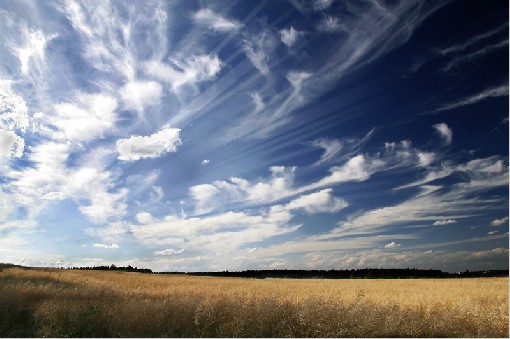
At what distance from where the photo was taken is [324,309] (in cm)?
1013

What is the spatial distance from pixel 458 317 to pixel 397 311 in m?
1.66

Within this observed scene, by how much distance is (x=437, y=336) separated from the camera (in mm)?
9391

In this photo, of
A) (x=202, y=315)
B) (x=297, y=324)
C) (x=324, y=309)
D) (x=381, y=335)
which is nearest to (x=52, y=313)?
(x=202, y=315)

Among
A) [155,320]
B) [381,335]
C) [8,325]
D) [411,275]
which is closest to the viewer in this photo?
[381,335]

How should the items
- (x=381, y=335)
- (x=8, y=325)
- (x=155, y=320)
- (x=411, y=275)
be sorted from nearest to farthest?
1. (x=381, y=335)
2. (x=155, y=320)
3. (x=8, y=325)
4. (x=411, y=275)

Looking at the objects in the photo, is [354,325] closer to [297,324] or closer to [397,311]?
[297,324]

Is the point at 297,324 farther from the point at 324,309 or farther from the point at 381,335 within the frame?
the point at 381,335

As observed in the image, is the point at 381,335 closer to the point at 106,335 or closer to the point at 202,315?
the point at 202,315

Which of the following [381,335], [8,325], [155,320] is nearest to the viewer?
[381,335]

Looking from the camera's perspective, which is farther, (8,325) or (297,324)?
(8,325)

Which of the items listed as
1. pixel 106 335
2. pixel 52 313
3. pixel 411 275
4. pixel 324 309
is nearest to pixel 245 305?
pixel 324 309

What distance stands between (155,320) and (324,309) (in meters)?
4.70

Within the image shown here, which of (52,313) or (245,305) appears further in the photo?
(245,305)

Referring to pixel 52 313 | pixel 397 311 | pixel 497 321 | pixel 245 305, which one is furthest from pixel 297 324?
pixel 52 313
